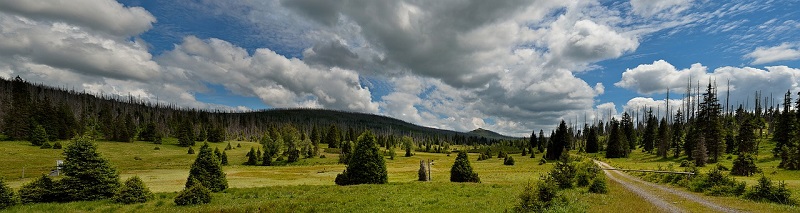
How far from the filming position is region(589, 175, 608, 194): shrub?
27.6 m

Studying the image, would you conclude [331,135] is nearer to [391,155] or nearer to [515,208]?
[391,155]

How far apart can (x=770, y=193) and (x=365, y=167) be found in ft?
95.6

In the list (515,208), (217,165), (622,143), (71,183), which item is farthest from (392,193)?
(622,143)

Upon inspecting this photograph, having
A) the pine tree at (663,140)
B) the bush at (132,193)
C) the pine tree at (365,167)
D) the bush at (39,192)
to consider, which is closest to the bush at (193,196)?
the bush at (132,193)

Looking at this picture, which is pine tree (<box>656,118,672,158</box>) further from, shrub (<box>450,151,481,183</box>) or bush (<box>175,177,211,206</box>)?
bush (<box>175,177,211,206</box>)

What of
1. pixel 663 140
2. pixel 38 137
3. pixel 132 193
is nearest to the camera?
pixel 132 193

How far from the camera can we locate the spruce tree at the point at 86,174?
82.4ft

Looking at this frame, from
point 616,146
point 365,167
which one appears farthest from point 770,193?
point 616,146

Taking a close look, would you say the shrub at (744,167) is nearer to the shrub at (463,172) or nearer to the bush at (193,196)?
the shrub at (463,172)

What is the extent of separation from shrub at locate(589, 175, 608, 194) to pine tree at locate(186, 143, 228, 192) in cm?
2963

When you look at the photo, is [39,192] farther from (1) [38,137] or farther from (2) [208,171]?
(1) [38,137]

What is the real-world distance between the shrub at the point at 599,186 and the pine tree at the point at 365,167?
18526 mm

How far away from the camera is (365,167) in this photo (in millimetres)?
36625

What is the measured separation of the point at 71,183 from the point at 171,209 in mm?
9308
